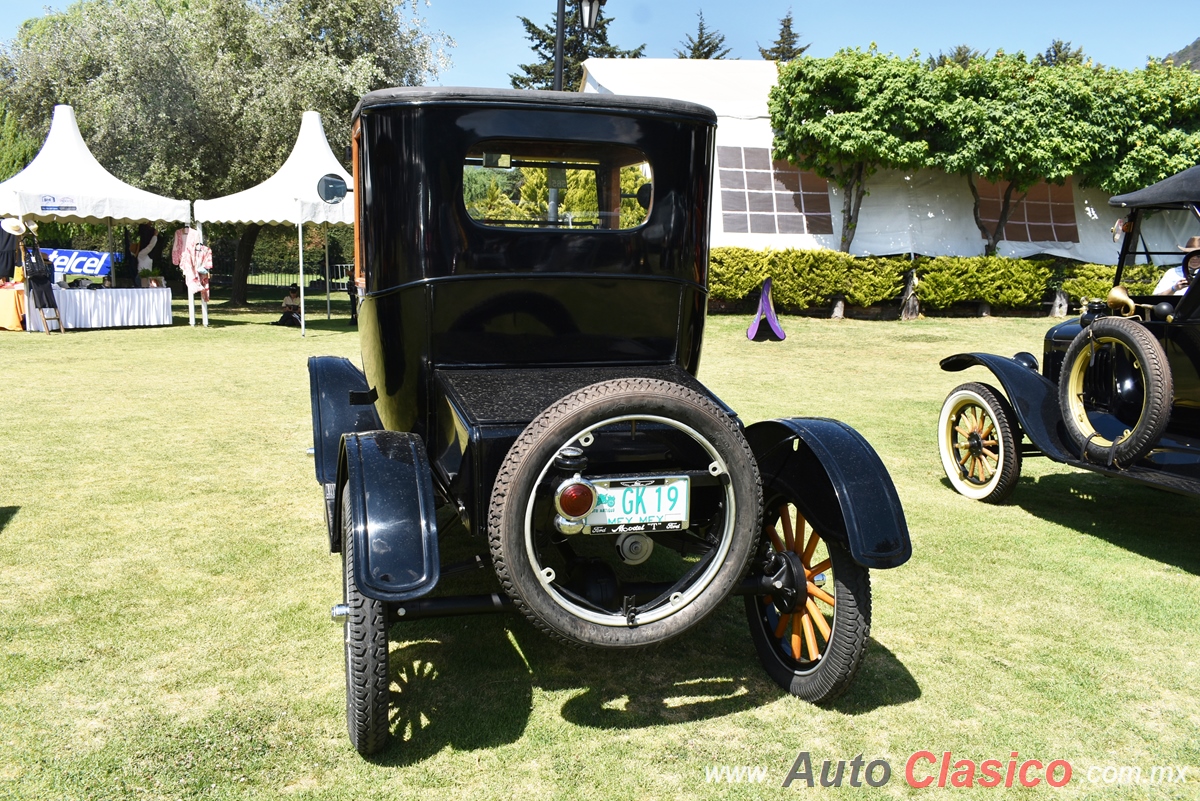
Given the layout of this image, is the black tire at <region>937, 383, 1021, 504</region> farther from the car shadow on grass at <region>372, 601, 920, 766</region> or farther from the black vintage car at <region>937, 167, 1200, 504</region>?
the car shadow on grass at <region>372, 601, 920, 766</region>

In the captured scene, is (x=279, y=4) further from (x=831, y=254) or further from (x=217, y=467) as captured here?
(x=217, y=467)

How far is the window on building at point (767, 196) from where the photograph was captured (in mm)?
20281

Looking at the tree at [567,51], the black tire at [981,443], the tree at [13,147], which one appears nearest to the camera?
the black tire at [981,443]

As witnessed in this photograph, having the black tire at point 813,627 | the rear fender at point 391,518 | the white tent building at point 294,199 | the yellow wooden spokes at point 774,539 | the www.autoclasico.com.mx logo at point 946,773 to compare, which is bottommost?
the www.autoclasico.com.mx logo at point 946,773

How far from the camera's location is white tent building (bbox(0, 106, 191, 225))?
16000 mm

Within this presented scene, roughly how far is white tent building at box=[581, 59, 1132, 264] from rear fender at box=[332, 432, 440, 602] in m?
17.3

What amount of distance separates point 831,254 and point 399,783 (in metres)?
17.5

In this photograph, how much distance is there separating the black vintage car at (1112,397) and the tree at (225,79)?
1786 centimetres

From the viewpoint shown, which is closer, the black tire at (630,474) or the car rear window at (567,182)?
the black tire at (630,474)

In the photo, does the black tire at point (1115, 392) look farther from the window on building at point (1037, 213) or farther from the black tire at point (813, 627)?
the window on building at point (1037, 213)

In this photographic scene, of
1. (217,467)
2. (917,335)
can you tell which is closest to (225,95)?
(917,335)

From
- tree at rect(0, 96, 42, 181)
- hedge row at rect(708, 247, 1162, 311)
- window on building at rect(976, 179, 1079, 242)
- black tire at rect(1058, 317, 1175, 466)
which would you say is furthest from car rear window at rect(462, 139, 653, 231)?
tree at rect(0, 96, 42, 181)

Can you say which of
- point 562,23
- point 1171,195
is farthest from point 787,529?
point 562,23

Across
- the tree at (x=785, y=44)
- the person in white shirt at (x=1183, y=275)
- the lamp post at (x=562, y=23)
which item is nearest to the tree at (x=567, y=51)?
the tree at (x=785, y=44)
